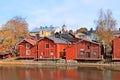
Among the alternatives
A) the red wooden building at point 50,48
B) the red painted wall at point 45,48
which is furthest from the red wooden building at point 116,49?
the red painted wall at point 45,48

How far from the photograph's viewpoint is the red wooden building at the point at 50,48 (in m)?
60.1

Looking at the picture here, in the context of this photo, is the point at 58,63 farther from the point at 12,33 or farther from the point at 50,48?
the point at 12,33

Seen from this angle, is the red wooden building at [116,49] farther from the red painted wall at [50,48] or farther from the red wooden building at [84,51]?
the red painted wall at [50,48]

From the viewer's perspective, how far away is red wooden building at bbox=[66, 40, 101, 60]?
5559cm

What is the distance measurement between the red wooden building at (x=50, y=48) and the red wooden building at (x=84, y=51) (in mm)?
3170

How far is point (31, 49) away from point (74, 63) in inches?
494

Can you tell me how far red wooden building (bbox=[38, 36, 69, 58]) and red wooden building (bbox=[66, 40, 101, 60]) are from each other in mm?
3170

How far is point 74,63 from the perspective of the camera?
5500cm

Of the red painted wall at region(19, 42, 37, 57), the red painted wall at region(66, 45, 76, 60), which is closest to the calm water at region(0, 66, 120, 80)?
the red painted wall at region(66, 45, 76, 60)

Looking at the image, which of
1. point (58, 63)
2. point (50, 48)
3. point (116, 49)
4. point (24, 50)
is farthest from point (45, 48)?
point (116, 49)

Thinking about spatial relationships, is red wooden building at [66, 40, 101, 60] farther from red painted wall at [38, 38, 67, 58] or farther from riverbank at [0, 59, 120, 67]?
red painted wall at [38, 38, 67, 58]

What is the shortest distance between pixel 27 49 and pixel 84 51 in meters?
14.0

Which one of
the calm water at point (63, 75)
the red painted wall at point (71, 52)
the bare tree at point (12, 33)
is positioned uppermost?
the bare tree at point (12, 33)

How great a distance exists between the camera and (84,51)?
56906 mm
